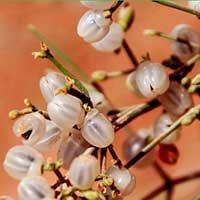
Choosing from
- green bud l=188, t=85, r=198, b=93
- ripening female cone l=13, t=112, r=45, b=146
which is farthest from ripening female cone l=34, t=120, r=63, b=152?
green bud l=188, t=85, r=198, b=93

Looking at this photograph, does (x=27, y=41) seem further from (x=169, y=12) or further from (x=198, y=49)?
(x=198, y=49)

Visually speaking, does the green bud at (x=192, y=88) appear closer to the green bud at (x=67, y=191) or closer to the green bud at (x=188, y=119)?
the green bud at (x=188, y=119)

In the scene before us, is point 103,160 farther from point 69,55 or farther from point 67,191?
point 69,55

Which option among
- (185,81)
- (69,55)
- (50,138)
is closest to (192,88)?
(185,81)

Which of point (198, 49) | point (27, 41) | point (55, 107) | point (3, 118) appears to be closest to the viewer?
point (55, 107)

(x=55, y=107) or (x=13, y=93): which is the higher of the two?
(x=13, y=93)

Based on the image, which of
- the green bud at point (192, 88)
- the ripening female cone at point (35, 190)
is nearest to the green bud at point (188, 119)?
the green bud at point (192, 88)

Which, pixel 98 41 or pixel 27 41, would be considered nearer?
pixel 98 41

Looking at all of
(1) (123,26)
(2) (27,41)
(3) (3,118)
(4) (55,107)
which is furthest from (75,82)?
(2) (27,41)

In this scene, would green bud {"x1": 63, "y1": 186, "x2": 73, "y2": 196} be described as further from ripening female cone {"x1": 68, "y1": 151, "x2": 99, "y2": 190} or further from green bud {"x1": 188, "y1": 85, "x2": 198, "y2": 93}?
green bud {"x1": 188, "y1": 85, "x2": 198, "y2": 93}
